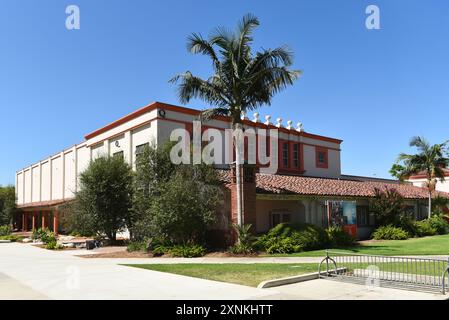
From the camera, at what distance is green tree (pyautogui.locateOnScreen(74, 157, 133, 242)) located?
24.1 metres

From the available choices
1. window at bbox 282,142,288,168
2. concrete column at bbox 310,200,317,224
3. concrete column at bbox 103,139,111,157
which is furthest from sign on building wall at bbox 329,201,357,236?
concrete column at bbox 103,139,111,157

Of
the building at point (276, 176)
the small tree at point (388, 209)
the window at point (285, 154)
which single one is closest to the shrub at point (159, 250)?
the building at point (276, 176)

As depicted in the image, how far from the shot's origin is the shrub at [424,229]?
94.5ft

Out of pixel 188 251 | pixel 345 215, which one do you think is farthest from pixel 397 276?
pixel 345 215

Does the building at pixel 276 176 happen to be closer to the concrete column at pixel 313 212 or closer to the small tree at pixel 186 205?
the concrete column at pixel 313 212

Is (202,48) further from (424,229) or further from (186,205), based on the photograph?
(424,229)

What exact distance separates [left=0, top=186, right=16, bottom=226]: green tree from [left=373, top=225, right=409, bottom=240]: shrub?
38543 mm

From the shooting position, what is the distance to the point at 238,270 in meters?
13.6

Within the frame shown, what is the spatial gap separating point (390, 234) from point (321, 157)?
11.5 m

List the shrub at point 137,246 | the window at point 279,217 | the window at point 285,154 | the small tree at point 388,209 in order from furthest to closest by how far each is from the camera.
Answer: the window at point 285,154
the small tree at point 388,209
the window at point 279,217
the shrub at point 137,246

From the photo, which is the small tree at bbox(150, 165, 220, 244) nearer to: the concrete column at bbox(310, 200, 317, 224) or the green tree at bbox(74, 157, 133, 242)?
the green tree at bbox(74, 157, 133, 242)

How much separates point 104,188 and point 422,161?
938 inches

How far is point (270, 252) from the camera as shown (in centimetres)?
1909
